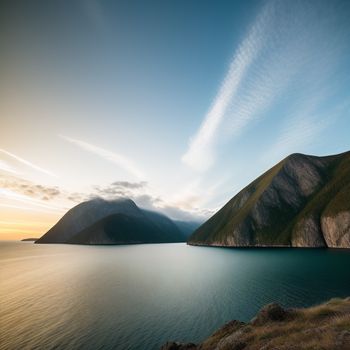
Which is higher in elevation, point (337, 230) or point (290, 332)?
point (337, 230)

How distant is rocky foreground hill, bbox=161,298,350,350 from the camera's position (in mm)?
16938

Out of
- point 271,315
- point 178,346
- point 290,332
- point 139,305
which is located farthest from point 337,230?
point 178,346

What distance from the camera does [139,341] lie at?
33.5m

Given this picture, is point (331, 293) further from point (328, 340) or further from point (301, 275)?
point (328, 340)

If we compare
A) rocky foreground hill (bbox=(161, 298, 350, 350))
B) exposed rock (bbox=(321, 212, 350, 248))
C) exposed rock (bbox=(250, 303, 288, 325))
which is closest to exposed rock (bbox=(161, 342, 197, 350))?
rocky foreground hill (bbox=(161, 298, 350, 350))

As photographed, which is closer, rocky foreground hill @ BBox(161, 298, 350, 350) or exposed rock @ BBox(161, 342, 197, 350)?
rocky foreground hill @ BBox(161, 298, 350, 350)

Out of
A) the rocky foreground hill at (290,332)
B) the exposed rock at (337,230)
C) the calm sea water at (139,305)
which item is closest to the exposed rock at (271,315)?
→ the rocky foreground hill at (290,332)

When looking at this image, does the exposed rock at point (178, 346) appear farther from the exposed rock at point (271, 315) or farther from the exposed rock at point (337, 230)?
the exposed rock at point (337, 230)

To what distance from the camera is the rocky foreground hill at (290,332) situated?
16938 mm

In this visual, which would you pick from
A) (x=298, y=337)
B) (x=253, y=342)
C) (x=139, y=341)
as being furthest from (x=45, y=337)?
(x=298, y=337)

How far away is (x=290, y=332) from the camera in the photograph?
71.7 ft

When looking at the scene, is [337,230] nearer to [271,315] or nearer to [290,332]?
[271,315]

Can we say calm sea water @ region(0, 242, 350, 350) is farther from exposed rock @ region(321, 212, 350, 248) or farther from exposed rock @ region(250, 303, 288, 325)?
exposed rock @ region(321, 212, 350, 248)

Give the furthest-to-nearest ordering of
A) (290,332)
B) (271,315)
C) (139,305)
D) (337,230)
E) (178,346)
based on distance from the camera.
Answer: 1. (337,230)
2. (139,305)
3. (178,346)
4. (271,315)
5. (290,332)
